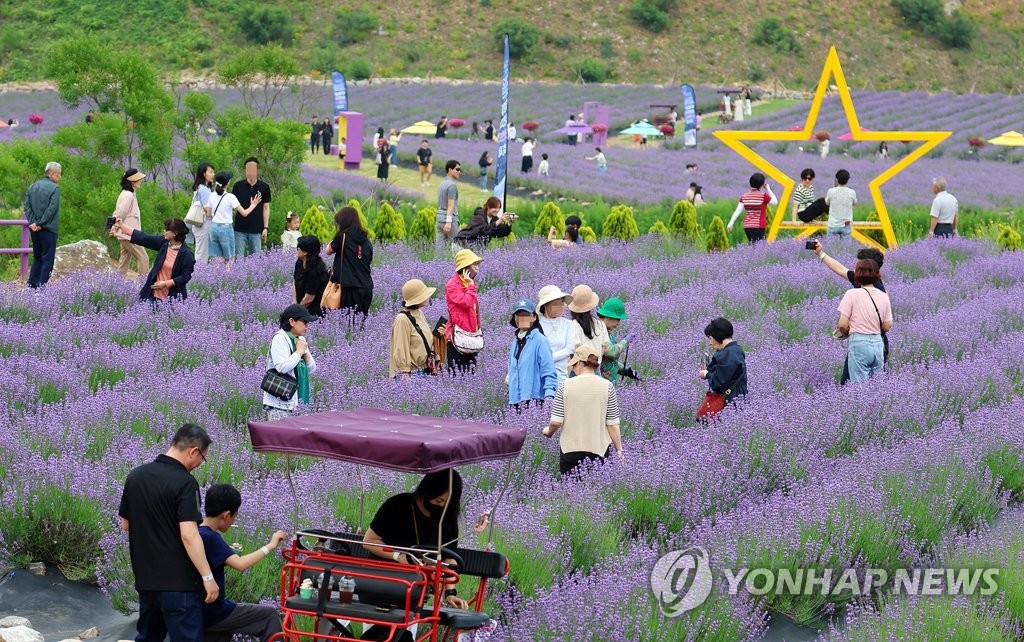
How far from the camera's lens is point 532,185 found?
116ft

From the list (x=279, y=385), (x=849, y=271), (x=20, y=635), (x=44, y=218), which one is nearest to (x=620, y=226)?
(x=44, y=218)

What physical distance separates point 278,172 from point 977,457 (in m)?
16.4

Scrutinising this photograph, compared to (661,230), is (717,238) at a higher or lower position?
higher

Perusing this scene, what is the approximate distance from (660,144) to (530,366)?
3799 centimetres

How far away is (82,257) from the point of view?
19.1 m

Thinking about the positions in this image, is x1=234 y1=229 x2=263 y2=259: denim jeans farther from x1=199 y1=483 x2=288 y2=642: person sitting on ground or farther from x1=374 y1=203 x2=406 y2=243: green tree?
x1=199 y1=483 x2=288 y2=642: person sitting on ground

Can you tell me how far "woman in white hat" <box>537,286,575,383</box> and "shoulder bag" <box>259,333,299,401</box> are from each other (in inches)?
75.8

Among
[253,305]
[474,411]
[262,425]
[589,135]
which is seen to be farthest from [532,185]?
[262,425]

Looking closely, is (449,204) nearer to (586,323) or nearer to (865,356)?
(865,356)

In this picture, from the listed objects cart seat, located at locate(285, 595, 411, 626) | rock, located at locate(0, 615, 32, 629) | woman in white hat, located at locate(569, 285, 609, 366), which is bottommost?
rock, located at locate(0, 615, 32, 629)

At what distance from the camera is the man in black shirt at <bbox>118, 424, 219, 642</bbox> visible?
19.8 ft

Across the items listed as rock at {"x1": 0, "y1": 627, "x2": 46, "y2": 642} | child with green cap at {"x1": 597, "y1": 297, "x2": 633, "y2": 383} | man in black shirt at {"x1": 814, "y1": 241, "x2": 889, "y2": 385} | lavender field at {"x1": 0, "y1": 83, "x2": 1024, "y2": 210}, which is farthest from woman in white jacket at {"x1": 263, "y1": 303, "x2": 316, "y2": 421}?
lavender field at {"x1": 0, "y1": 83, "x2": 1024, "y2": 210}

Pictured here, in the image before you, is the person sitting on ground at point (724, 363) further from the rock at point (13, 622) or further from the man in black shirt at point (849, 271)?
the rock at point (13, 622)

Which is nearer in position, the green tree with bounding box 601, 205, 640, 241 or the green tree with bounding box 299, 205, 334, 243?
the green tree with bounding box 299, 205, 334, 243
